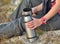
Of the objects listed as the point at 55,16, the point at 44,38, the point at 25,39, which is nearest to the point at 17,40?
the point at 25,39

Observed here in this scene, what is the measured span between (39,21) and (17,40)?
488mm

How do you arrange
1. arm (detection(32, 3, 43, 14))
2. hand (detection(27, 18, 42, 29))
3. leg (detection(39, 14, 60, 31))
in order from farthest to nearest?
arm (detection(32, 3, 43, 14)), leg (detection(39, 14, 60, 31)), hand (detection(27, 18, 42, 29))

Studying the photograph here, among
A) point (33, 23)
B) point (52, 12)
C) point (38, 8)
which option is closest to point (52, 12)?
point (52, 12)

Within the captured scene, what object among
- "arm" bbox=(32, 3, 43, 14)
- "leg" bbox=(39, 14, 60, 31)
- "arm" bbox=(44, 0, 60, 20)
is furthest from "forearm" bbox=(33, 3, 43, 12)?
"arm" bbox=(44, 0, 60, 20)

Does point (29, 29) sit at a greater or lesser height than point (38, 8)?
lesser

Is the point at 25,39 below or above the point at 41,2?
below

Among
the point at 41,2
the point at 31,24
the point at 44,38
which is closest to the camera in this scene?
the point at 31,24

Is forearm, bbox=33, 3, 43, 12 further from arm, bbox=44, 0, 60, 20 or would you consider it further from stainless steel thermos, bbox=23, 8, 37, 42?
stainless steel thermos, bbox=23, 8, 37, 42

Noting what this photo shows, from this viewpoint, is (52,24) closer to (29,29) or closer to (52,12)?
(52,12)

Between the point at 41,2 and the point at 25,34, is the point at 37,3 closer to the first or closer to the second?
the point at 41,2

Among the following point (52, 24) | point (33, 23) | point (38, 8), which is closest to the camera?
point (33, 23)

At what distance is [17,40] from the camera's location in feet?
13.3

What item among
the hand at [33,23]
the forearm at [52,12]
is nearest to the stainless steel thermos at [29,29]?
the hand at [33,23]

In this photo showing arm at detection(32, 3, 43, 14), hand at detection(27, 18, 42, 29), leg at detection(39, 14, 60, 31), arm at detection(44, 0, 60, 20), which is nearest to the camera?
hand at detection(27, 18, 42, 29)
